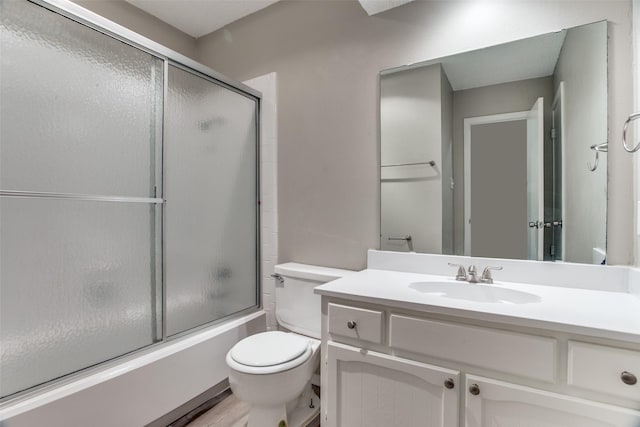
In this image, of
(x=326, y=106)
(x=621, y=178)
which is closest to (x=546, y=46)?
(x=621, y=178)

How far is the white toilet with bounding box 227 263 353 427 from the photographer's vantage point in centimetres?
141

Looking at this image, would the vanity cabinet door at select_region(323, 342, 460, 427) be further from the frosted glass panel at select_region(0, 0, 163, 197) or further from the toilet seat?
the frosted glass panel at select_region(0, 0, 163, 197)

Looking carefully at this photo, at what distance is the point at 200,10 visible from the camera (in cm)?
228

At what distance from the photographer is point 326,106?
2.01 m

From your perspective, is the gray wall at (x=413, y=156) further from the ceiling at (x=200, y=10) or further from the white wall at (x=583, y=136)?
the ceiling at (x=200, y=10)

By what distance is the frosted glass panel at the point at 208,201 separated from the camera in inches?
68.4

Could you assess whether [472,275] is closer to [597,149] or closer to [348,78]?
[597,149]

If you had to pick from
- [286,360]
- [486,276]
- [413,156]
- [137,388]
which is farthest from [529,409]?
[137,388]

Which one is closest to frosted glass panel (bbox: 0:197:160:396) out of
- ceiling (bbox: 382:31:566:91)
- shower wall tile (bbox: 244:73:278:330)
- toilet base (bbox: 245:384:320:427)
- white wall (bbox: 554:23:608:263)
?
toilet base (bbox: 245:384:320:427)

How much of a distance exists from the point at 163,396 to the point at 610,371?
176 centimetres

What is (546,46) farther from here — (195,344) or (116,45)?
(195,344)

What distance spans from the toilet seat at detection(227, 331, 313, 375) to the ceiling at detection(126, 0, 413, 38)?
2136 millimetres

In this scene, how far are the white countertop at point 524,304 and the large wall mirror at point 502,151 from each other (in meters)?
0.20

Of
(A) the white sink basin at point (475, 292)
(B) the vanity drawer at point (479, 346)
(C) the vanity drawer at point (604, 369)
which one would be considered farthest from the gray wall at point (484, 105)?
(C) the vanity drawer at point (604, 369)
